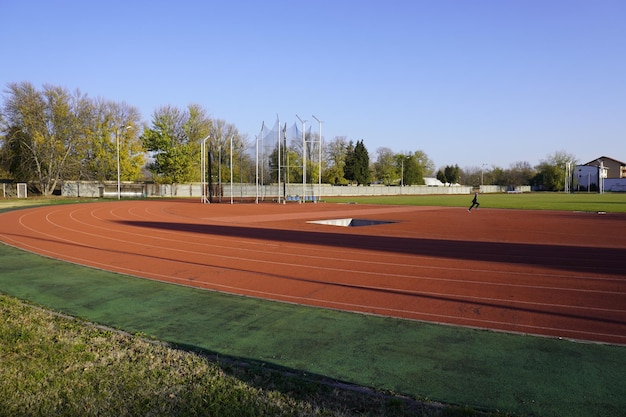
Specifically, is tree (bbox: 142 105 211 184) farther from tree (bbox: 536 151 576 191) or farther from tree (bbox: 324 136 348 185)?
tree (bbox: 536 151 576 191)

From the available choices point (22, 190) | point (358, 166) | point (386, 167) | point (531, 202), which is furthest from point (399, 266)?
point (386, 167)

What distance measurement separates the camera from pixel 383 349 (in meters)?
5.86

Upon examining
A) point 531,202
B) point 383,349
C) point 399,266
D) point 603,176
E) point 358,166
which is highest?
point 358,166

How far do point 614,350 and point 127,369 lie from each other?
586cm

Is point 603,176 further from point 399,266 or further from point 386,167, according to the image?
point 399,266

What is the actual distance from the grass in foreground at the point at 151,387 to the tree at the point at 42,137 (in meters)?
→ 55.2

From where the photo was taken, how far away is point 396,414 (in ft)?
13.6

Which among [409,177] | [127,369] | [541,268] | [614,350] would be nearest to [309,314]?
[127,369]

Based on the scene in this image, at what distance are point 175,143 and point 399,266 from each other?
59505 millimetres

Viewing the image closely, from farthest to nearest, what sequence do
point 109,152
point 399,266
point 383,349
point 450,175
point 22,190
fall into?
point 450,175 < point 109,152 < point 22,190 < point 399,266 < point 383,349

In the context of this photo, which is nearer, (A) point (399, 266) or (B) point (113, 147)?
(A) point (399, 266)

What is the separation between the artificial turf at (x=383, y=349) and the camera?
4.61 meters

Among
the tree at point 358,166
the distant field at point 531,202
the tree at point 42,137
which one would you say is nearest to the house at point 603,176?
the tree at point 358,166

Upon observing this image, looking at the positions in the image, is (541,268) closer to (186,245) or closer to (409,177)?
(186,245)
